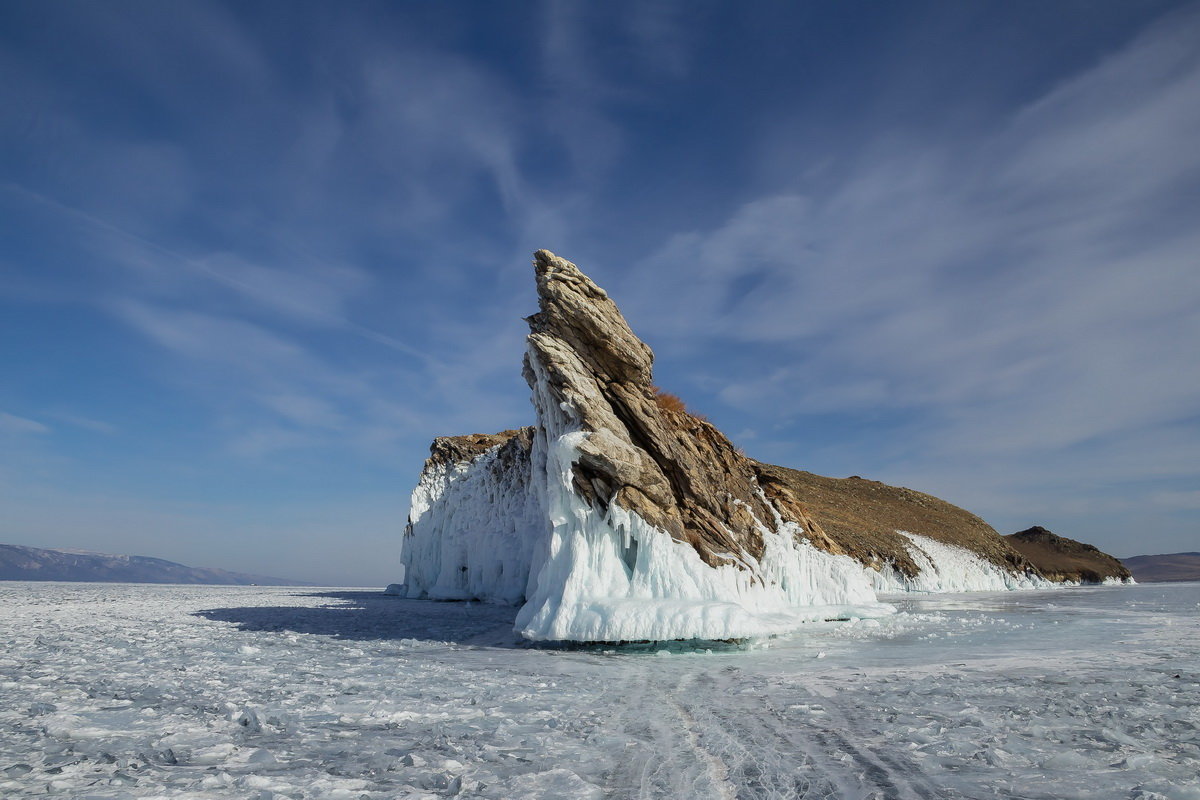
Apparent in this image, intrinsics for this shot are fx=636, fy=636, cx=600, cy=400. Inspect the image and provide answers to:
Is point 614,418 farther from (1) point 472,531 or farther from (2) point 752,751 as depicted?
(1) point 472,531

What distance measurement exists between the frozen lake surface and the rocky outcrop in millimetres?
76597

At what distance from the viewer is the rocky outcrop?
247ft

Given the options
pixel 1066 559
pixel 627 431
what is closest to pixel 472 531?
pixel 627 431

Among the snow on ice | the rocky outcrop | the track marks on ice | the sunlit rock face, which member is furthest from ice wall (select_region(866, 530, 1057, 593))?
the track marks on ice

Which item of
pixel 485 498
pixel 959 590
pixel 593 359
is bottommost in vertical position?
pixel 959 590

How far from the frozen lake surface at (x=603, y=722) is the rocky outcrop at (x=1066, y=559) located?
76.6m

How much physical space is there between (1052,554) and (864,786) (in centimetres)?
9754

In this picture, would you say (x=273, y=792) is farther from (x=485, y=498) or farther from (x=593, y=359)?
(x=485, y=498)

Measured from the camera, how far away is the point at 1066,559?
80.6 meters

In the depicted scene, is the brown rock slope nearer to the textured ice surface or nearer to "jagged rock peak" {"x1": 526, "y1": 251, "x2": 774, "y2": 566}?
"jagged rock peak" {"x1": 526, "y1": 251, "x2": 774, "y2": 566}

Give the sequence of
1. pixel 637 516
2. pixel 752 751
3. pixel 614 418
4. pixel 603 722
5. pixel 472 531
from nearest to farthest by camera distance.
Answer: pixel 752 751 → pixel 603 722 → pixel 637 516 → pixel 614 418 → pixel 472 531

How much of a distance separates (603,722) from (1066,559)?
95.8m

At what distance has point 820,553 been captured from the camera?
2341cm

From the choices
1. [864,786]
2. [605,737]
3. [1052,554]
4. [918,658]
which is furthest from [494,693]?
[1052,554]
